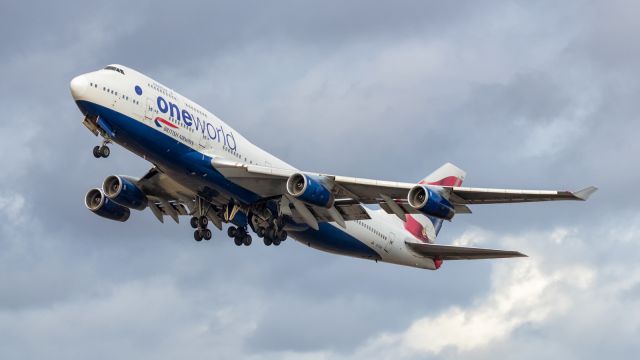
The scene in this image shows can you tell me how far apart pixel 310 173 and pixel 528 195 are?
10.7 m

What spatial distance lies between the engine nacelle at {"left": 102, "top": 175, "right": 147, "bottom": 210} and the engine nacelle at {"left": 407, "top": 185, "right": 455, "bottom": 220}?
1636cm

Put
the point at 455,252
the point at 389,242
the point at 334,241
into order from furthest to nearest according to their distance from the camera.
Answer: the point at 389,242 < the point at 455,252 < the point at 334,241

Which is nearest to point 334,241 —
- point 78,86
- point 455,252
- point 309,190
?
point 455,252

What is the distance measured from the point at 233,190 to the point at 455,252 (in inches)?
583

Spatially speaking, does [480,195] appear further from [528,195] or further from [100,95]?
[100,95]

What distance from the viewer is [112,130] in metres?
62.4

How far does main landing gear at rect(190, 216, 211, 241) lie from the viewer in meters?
70.1

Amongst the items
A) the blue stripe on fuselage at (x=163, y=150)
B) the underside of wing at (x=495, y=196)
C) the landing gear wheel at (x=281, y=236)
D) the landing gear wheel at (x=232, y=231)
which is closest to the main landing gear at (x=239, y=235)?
the landing gear wheel at (x=232, y=231)

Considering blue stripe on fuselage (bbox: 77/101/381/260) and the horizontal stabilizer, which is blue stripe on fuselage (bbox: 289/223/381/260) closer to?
the horizontal stabilizer

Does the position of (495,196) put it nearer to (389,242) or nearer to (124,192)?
(389,242)

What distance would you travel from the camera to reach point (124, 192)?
70562 mm

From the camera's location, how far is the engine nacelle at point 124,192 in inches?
2778

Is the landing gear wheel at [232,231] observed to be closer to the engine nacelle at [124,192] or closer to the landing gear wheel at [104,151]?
the engine nacelle at [124,192]

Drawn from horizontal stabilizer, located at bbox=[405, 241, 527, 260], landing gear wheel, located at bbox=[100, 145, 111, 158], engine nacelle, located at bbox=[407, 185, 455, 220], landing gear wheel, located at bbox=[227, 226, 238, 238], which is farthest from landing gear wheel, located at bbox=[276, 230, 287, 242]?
landing gear wheel, located at bbox=[100, 145, 111, 158]
